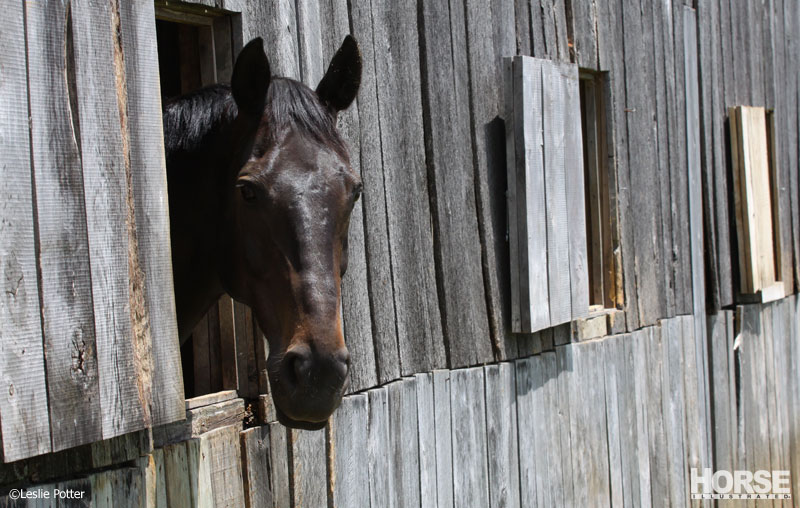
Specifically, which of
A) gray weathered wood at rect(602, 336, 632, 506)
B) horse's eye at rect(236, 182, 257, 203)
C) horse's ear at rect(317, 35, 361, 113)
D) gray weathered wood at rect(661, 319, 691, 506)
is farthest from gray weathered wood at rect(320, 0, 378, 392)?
gray weathered wood at rect(661, 319, 691, 506)

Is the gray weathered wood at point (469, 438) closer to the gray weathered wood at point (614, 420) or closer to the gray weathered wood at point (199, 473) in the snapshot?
the gray weathered wood at point (614, 420)

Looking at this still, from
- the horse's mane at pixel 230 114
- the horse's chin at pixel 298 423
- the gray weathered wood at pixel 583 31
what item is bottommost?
the horse's chin at pixel 298 423

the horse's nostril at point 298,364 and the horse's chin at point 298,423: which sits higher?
the horse's nostril at point 298,364

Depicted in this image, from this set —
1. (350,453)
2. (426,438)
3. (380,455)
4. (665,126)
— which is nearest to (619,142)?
(665,126)

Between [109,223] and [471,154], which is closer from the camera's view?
[109,223]

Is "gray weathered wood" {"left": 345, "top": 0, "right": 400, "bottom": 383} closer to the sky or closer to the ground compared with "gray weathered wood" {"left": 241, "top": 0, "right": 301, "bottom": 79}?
closer to the ground

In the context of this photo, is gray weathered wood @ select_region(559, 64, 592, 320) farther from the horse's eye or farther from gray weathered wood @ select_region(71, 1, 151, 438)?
gray weathered wood @ select_region(71, 1, 151, 438)

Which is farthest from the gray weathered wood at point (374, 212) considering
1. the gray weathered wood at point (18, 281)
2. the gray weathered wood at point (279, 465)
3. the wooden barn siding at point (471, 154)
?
the gray weathered wood at point (18, 281)

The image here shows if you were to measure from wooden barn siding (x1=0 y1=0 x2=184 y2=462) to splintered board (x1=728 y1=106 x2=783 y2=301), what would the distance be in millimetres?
5768

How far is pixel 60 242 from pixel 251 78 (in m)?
0.84

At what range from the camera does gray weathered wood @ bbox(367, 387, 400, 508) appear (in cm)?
368

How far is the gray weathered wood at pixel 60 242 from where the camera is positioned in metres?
2.18

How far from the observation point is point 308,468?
3.33 metres

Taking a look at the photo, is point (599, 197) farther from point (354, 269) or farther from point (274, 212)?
point (274, 212)
